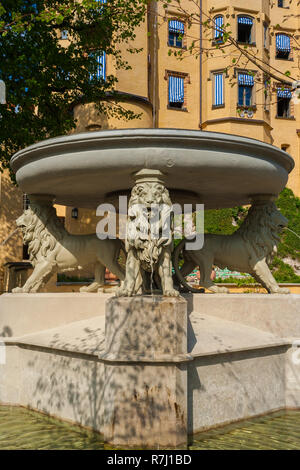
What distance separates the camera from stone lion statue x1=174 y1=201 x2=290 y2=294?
5.86m

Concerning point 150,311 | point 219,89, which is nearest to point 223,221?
point 219,89

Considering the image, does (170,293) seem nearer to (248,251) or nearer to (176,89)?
(248,251)

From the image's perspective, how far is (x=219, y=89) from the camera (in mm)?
24609

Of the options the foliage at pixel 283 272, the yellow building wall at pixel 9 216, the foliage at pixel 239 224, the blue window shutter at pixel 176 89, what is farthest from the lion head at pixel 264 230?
the blue window shutter at pixel 176 89

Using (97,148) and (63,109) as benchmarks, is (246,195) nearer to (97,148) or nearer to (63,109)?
(97,148)

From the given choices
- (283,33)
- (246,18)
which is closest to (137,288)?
(246,18)

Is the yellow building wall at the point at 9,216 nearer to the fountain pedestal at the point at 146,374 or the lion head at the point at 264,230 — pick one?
the lion head at the point at 264,230

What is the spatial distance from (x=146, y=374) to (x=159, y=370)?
0.11 meters

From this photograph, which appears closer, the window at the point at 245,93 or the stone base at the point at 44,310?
the stone base at the point at 44,310

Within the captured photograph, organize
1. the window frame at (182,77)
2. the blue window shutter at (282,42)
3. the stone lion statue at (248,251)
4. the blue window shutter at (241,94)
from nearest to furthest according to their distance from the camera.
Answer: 1. the stone lion statue at (248,251)
2. the window frame at (182,77)
3. the blue window shutter at (241,94)
4. the blue window shutter at (282,42)

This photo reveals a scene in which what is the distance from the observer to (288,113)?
2756 cm

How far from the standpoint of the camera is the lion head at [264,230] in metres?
5.87

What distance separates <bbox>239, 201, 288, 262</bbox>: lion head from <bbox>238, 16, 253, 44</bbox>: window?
72.4 ft

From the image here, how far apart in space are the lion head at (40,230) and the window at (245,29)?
→ 22713 millimetres
